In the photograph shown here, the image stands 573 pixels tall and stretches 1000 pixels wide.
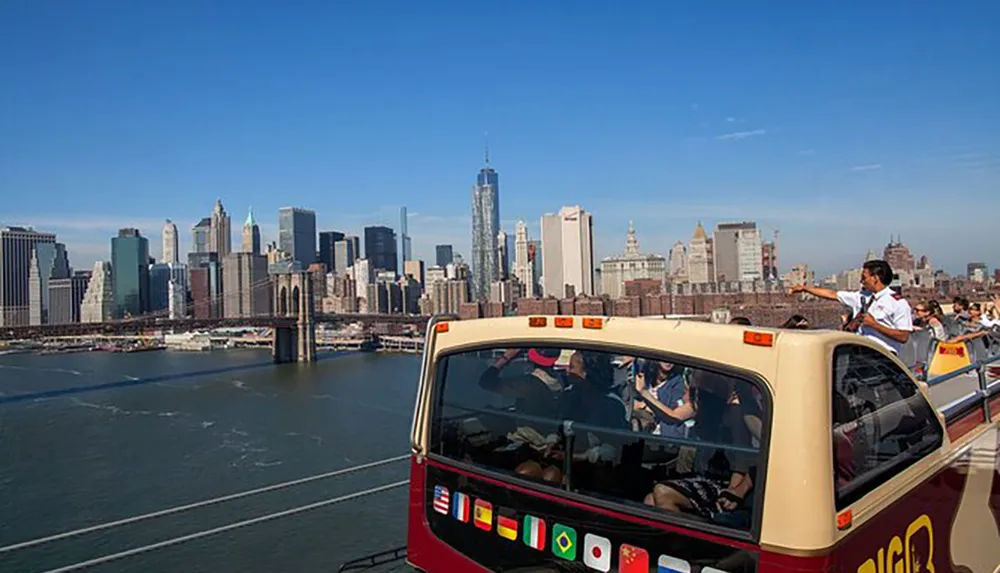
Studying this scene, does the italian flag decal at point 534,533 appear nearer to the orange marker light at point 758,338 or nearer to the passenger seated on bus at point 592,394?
the passenger seated on bus at point 592,394

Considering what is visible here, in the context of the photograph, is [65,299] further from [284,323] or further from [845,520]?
[845,520]

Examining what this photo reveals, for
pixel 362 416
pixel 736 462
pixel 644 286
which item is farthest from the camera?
pixel 644 286

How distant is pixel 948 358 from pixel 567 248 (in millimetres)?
136093

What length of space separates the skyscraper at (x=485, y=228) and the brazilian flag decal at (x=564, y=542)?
143045 millimetres

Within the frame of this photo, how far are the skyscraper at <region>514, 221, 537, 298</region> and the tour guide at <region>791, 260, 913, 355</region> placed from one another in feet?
394

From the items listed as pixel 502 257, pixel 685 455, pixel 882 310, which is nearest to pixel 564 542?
pixel 685 455

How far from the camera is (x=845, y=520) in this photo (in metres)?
1.91

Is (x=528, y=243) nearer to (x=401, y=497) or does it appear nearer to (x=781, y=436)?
(x=401, y=497)

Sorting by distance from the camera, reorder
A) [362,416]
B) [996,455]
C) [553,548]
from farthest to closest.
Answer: [362,416] < [996,455] < [553,548]

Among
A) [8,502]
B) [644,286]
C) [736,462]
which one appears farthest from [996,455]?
[644,286]

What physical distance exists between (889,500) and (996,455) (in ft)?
4.36

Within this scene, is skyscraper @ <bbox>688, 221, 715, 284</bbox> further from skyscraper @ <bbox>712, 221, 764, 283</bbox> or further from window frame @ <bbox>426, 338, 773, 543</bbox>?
window frame @ <bbox>426, 338, 773, 543</bbox>

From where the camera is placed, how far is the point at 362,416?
27656 mm

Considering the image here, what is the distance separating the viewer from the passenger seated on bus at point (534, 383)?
252cm
